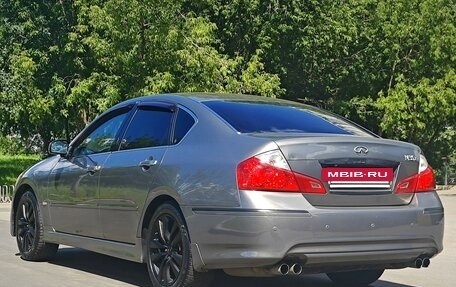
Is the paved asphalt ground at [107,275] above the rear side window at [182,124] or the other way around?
the other way around

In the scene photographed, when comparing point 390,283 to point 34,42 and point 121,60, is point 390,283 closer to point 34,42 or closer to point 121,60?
point 121,60

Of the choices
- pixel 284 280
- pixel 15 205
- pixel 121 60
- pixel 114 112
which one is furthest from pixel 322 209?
pixel 121 60

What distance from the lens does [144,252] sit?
6.52 meters

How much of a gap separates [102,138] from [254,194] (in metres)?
2.57

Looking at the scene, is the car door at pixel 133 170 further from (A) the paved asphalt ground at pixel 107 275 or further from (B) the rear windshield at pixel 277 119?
(A) the paved asphalt ground at pixel 107 275

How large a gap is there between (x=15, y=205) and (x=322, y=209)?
4.44m

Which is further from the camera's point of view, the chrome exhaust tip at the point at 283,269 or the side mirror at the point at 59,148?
the side mirror at the point at 59,148

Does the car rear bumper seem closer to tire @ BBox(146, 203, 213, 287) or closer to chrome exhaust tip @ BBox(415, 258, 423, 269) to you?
chrome exhaust tip @ BBox(415, 258, 423, 269)

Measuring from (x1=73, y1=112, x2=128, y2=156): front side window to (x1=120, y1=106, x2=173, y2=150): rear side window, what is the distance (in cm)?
25

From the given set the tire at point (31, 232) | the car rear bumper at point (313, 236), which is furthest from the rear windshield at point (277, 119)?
the tire at point (31, 232)

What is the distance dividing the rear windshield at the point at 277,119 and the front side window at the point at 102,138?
47.2 inches

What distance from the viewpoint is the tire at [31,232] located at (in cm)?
830

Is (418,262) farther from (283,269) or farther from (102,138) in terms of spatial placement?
(102,138)

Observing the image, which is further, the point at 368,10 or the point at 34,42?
the point at 368,10
